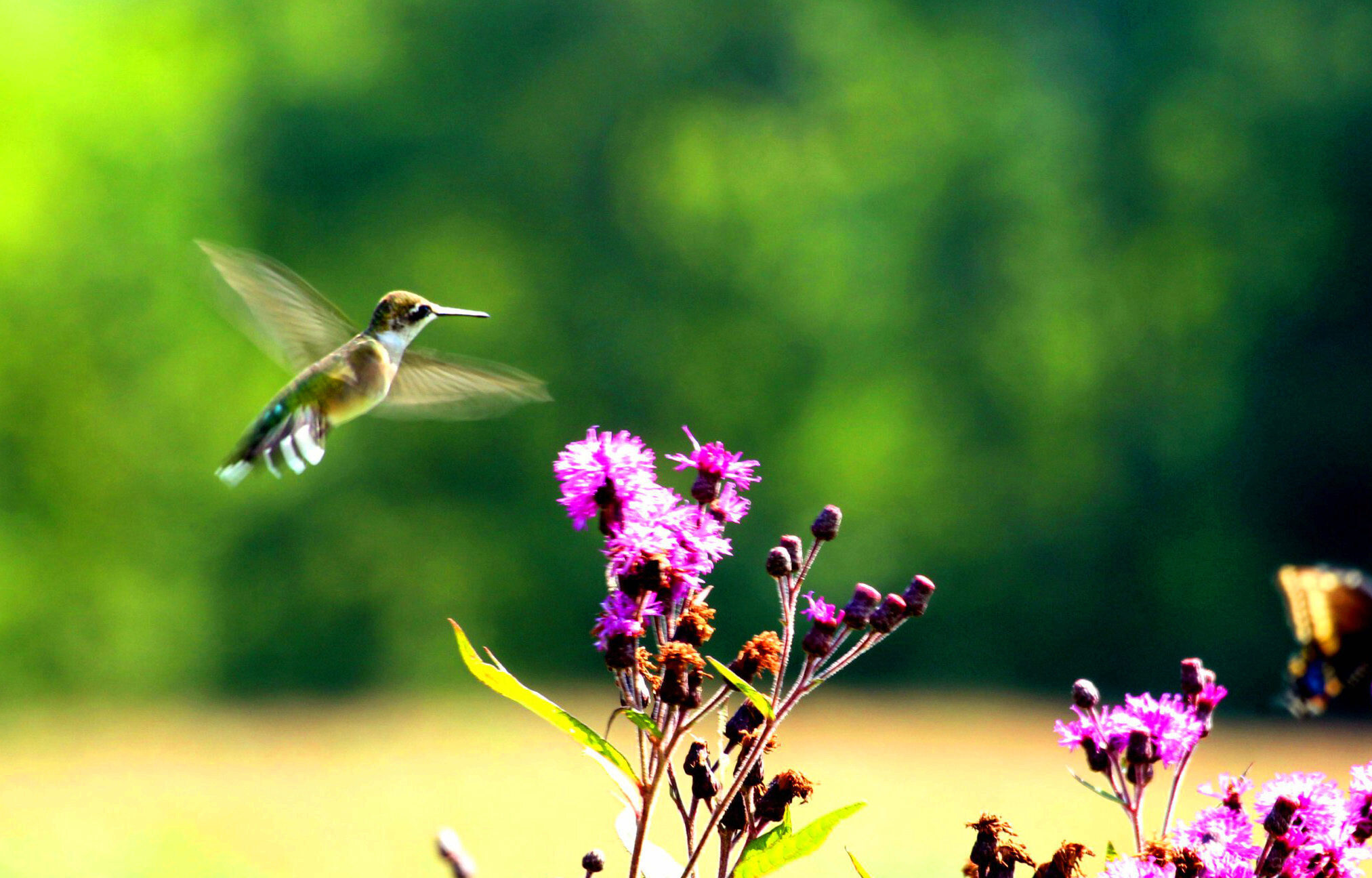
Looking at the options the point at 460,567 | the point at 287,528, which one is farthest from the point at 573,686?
the point at 287,528

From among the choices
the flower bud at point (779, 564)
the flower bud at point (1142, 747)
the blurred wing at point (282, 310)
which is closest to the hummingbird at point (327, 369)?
the blurred wing at point (282, 310)

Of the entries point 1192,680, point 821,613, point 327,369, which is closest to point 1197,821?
point 1192,680

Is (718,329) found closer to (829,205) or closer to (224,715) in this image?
(829,205)

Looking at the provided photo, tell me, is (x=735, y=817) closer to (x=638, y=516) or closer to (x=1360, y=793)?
(x=638, y=516)

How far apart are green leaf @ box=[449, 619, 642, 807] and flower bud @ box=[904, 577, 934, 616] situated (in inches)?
20.6

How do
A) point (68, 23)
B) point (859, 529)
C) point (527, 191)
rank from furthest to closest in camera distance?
point (527, 191), point (859, 529), point (68, 23)

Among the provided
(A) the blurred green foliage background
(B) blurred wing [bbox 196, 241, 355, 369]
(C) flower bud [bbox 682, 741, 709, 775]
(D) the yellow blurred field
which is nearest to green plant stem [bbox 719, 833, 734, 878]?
(C) flower bud [bbox 682, 741, 709, 775]

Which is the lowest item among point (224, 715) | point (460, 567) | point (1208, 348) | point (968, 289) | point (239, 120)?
point (224, 715)

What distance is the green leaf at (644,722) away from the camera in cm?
201

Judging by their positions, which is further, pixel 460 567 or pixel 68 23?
pixel 460 567

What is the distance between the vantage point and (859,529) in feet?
86.7

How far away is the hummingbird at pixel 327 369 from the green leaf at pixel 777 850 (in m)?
1.26

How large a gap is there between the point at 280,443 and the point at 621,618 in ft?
4.24

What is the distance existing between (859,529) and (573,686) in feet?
20.8
